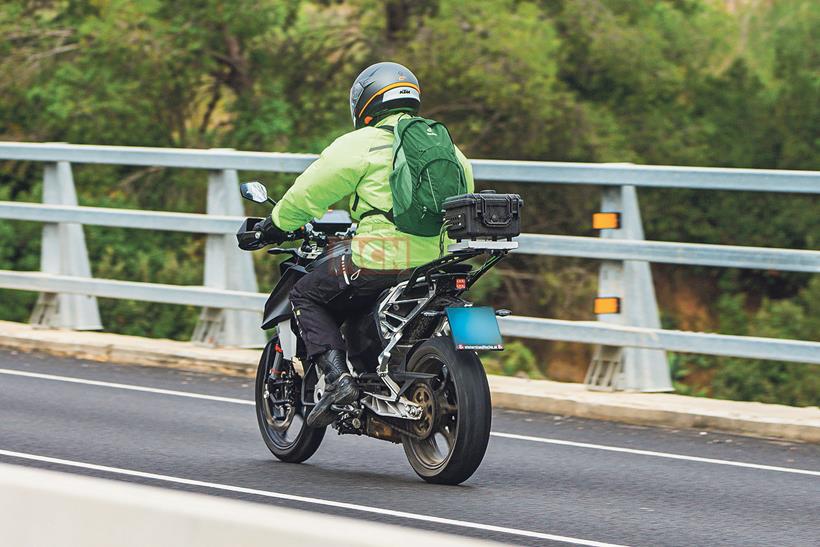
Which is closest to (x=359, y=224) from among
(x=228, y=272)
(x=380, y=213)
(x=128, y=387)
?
(x=380, y=213)

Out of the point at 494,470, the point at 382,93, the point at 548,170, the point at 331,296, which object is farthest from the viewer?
the point at 548,170

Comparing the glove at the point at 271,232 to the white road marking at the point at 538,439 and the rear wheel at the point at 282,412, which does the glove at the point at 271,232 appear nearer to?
the rear wheel at the point at 282,412

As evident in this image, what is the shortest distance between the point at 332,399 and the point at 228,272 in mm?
4521

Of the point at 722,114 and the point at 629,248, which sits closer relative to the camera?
the point at 629,248

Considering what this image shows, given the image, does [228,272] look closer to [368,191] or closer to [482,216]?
→ [368,191]

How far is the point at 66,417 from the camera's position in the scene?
9578 millimetres

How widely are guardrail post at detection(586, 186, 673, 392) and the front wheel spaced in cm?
304

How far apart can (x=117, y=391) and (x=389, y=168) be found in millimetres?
3913

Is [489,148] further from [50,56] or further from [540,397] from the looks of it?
[540,397]

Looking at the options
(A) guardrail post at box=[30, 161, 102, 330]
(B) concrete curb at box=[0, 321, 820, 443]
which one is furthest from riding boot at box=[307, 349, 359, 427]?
(A) guardrail post at box=[30, 161, 102, 330]

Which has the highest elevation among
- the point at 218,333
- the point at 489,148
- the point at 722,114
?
the point at 722,114

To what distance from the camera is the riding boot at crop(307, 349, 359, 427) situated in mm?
7754

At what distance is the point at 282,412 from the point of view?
8445 millimetres

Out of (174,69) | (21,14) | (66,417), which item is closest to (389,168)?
(66,417)
